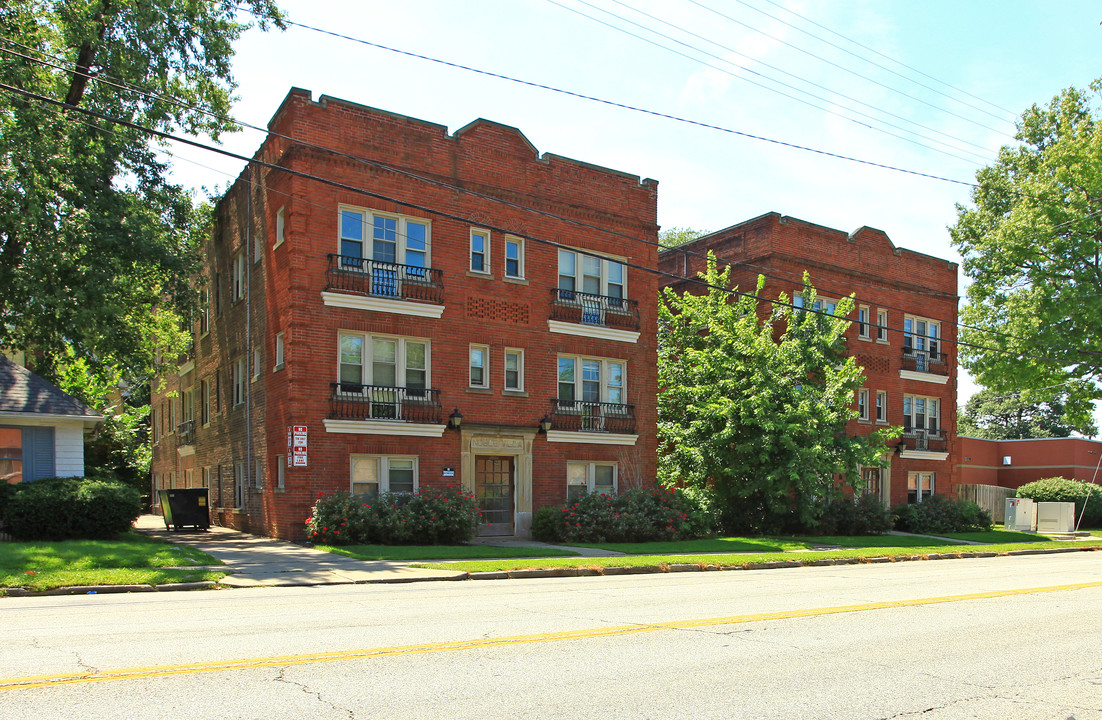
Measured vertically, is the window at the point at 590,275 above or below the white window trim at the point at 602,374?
above

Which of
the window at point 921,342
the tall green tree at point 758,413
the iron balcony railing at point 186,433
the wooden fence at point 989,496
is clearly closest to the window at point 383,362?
the tall green tree at point 758,413

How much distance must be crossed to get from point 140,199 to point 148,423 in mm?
27251

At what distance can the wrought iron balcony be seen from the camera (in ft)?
118

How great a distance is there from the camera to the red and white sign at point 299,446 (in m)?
19.8

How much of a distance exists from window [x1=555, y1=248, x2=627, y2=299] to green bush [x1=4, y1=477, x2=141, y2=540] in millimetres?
12666

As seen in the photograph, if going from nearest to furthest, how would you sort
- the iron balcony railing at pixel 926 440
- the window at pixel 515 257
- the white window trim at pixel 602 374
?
the window at pixel 515 257 → the white window trim at pixel 602 374 → the iron balcony railing at pixel 926 440

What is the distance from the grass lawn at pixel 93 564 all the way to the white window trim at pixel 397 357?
6381 mm

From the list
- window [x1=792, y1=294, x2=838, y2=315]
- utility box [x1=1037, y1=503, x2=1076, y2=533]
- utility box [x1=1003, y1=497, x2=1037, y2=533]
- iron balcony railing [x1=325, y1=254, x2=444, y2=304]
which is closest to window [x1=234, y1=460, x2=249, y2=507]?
iron balcony railing [x1=325, y1=254, x2=444, y2=304]

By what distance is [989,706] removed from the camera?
21.3 feet

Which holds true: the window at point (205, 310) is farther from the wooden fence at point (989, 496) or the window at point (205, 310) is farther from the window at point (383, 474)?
the wooden fence at point (989, 496)

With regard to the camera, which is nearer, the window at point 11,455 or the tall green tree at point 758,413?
the window at point 11,455

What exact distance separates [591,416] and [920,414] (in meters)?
17.6

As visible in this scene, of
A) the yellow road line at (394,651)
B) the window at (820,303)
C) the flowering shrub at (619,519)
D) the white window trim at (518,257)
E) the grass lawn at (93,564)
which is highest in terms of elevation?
the white window trim at (518,257)

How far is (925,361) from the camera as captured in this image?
121ft
